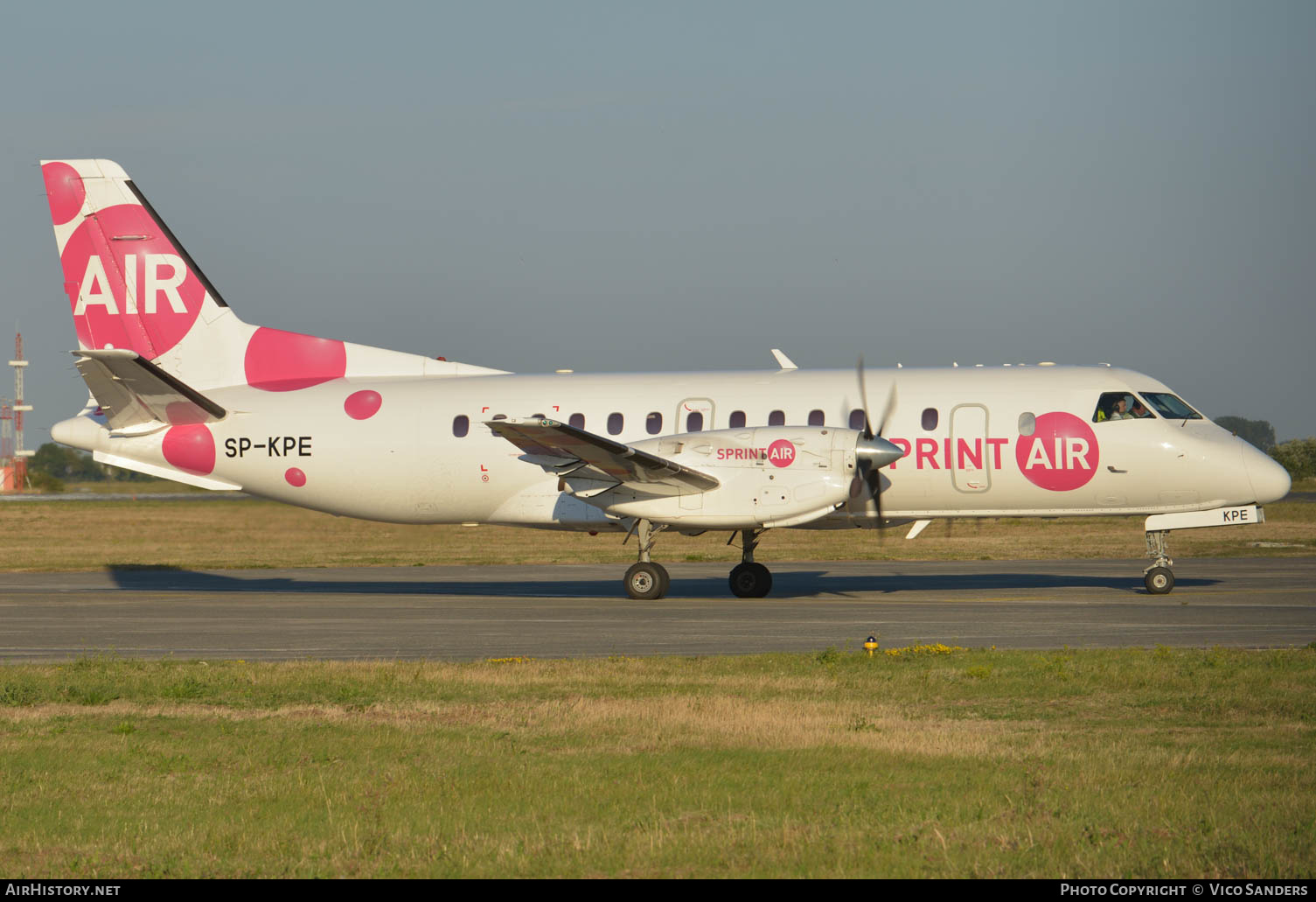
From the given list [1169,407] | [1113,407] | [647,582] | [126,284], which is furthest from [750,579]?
[126,284]

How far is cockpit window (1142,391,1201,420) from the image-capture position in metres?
22.2

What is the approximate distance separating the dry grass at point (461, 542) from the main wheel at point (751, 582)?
9.33 m

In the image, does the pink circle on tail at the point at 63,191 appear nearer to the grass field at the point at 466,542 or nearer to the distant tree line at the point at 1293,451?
the grass field at the point at 466,542

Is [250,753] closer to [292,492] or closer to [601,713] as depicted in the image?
[601,713]

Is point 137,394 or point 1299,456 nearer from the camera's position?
point 137,394

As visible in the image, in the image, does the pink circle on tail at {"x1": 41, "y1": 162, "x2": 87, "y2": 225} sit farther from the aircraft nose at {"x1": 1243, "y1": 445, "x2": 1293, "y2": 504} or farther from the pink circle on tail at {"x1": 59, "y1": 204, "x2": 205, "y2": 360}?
the aircraft nose at {"x1": 1243, "y1": 445, "x2": 1293, "y2": 504}

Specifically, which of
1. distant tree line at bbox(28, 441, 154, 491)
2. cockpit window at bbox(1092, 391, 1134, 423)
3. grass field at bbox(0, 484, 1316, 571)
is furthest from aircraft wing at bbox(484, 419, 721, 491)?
distant tree line at bbox(28, 441, 154, 491)

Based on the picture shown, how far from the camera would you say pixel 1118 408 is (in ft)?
72.5

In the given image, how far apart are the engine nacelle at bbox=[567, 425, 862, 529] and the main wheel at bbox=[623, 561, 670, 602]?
37.8 inches

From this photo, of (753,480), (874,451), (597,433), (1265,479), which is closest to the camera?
(874,451)

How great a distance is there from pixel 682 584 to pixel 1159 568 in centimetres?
935

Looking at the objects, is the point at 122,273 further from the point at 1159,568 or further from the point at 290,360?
the point at 1159,568

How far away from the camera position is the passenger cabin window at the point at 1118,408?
22031 millimetres

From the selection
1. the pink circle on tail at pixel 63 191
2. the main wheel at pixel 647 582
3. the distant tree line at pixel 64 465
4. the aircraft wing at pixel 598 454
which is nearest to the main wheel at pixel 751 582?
the main wheel at pixel 647 582
